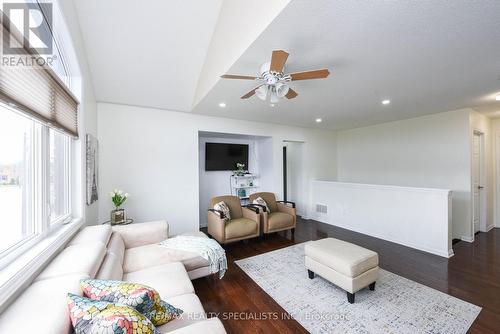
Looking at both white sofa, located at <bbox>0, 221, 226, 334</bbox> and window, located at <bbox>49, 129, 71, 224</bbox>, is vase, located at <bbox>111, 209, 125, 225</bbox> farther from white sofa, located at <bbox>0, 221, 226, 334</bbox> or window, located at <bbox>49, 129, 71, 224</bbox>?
window, located at <bbox>49, 129, 71, 224</bbox>

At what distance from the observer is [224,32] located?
2275 mm

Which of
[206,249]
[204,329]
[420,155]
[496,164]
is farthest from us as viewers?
[496,164]

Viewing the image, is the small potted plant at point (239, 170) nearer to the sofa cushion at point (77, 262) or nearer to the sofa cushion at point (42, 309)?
the sofa cushion at point (77, 262)

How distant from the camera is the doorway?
3.96m

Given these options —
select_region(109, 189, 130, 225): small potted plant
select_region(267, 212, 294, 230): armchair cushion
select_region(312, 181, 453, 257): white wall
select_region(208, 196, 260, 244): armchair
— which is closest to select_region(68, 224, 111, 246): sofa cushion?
select_region(109, 189, 130, 225): small potted plant

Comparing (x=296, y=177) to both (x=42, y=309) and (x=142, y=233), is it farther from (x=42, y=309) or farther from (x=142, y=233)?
(x=42, y=309)

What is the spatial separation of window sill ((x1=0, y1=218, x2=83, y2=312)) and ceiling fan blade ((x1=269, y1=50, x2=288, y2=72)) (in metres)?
2.09

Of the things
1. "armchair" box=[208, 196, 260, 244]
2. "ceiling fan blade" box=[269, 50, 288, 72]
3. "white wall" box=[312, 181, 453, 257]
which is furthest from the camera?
"armchair" box=[208, 196, 260, 244]

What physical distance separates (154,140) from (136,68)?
1240 mm

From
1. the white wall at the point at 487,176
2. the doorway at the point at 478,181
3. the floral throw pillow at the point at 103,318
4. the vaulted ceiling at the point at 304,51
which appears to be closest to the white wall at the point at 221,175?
the vaulted ceiling at the point at 304,51

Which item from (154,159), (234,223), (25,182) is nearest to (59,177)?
(25,182)

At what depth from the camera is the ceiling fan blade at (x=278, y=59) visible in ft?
5.02

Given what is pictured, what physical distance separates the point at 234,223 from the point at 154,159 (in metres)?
1.87

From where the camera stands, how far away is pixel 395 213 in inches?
147
